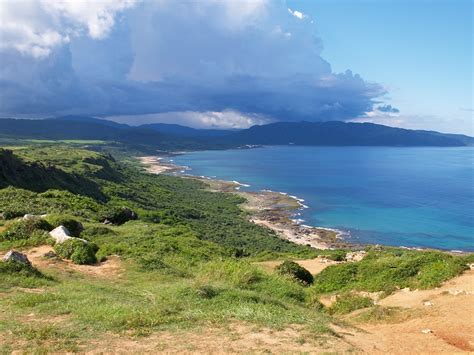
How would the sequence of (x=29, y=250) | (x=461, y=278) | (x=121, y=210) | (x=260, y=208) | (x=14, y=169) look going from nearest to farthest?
1. (x=461, y=278)
2. (x=29, y=250)
3. (x=121, y=210)
4. (x=14, y=169)
5. (x=260, y=208)

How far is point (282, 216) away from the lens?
92.8 meters

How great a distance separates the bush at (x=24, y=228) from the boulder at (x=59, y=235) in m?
1.38

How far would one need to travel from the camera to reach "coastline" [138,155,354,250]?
235 ft

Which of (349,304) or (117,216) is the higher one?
(349,304)

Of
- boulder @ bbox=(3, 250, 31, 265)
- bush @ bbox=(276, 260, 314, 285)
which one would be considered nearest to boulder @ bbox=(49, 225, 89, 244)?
boulder @ bbox=(3, 250, 31, 265)

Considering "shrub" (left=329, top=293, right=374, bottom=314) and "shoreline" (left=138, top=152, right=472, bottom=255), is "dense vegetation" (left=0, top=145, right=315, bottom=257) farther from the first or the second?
"shrub" (left=329, top=293, right=374, bottom=314)

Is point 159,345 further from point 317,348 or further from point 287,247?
point 287,247

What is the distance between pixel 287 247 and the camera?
60.9 meters

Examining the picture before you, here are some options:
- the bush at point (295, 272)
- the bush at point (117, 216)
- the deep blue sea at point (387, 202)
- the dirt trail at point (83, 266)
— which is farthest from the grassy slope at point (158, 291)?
the deep blue sea at point (387, 202)

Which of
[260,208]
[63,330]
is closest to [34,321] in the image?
[63,330]

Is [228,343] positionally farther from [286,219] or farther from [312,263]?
[286,219]

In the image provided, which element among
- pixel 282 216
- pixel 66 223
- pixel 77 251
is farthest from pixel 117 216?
pixel 282 216

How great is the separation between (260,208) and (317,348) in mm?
90520

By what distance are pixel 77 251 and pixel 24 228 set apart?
6046 mm
